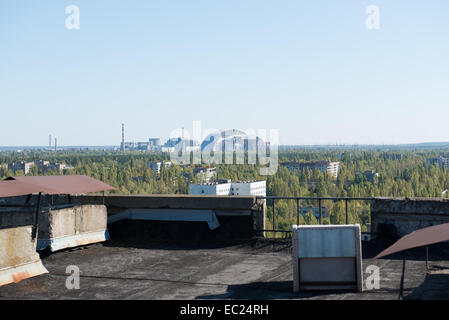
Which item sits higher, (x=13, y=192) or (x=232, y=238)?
(x=13, y=192)

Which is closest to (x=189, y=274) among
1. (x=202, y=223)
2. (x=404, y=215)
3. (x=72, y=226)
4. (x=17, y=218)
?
(x=202, y=223)

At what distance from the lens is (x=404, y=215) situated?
1341 centimetres

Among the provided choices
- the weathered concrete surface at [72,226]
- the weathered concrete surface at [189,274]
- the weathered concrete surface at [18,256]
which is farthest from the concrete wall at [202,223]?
the weathered concrete surface at [18,256]

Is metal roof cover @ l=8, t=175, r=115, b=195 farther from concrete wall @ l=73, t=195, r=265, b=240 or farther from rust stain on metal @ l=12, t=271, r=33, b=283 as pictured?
rust stain on metal @ l=12, t=271, r=33, b=283

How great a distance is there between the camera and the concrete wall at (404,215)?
42.7 feet

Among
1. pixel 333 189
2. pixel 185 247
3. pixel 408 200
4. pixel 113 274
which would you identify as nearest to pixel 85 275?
pixel 113 274

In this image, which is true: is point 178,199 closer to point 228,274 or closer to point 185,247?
point 185,247

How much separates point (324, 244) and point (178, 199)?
247 inches

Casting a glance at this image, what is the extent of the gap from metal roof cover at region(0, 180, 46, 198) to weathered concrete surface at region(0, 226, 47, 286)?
0.78 metres

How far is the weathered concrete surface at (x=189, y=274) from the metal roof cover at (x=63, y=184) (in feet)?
4.64

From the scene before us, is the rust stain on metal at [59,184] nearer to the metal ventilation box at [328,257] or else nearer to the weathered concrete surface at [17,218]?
the weathered concrete surface at [17,218]

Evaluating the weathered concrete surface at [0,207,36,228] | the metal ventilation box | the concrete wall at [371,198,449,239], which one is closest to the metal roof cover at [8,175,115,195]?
the weathered concrete surface at [0,207,36,228]

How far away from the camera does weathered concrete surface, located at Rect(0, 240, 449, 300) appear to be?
950 cm
